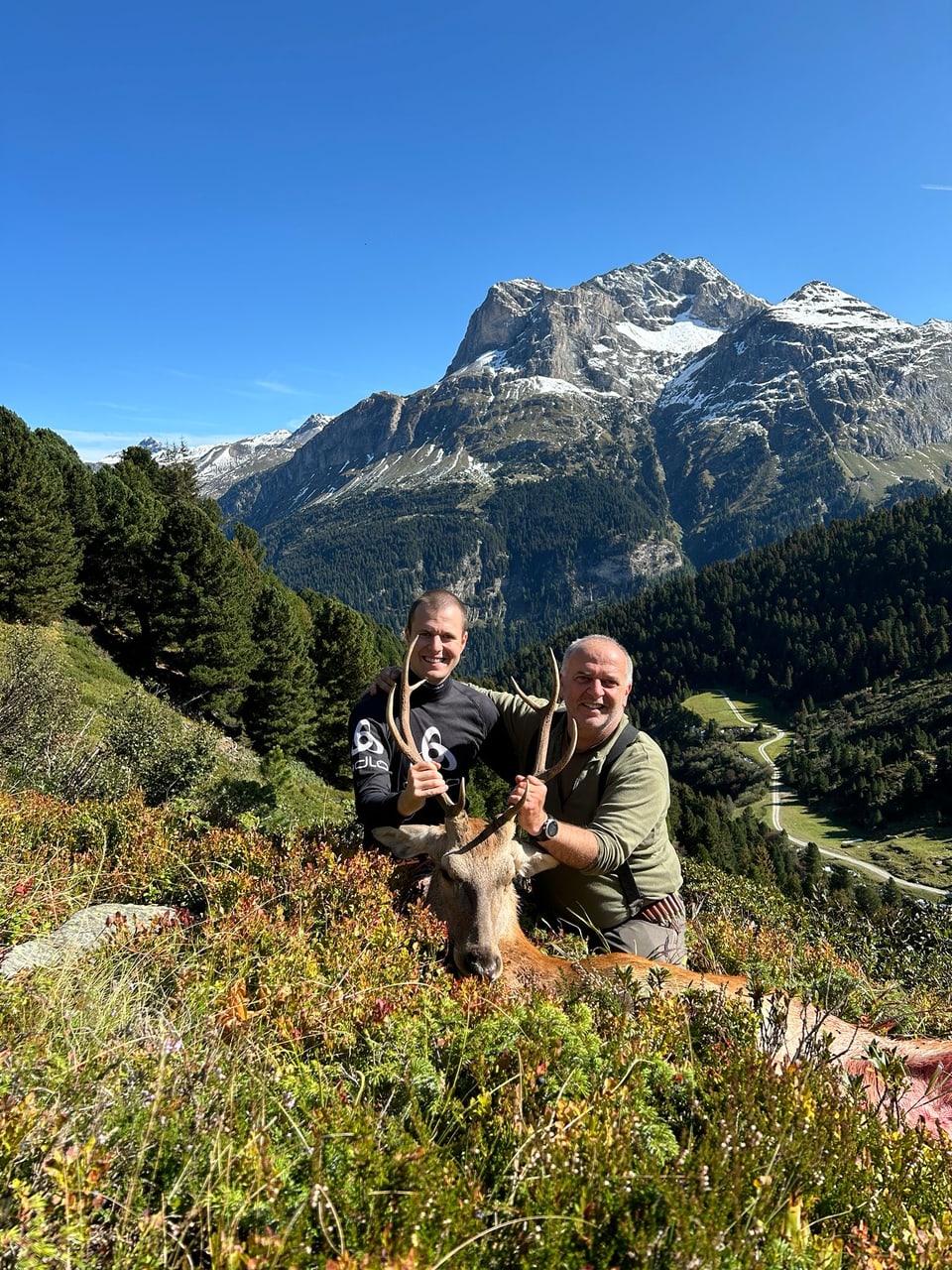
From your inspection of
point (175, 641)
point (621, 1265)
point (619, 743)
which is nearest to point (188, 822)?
point (619, 743)

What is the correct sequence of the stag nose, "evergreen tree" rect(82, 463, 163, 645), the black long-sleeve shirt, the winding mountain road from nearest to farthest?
the stag nose → the black long-sleeve shirt → "evergreen tree" rect(82, 463, 163, 645) → the winding mountain road

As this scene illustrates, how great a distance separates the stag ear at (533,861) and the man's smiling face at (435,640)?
1.76 metres

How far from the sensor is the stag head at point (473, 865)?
476 centimetres

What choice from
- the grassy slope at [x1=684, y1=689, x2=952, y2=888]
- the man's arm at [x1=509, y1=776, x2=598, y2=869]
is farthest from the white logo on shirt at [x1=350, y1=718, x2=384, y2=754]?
the grassy slope at [x1=684, y1=689, x2=952, y2=888]

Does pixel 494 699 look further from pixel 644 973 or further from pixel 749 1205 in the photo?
pixel 749 1205

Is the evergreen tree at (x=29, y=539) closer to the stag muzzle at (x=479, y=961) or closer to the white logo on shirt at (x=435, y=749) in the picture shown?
the white logo on shirt at (x=435, y=749)

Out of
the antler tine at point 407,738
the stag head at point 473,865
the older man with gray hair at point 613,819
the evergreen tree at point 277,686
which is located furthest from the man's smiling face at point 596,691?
the evergreen tree at point 277,686

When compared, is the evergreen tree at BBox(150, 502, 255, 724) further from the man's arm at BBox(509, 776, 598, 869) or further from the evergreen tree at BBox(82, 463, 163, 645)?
the man's arm at BBox(509, 776, 598, 869)

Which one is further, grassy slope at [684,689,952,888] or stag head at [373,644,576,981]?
grassy slope at [684,689,952,888]

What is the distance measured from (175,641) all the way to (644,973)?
36.8m

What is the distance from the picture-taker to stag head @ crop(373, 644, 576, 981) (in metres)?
4.76

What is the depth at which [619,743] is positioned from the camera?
5.96 meters

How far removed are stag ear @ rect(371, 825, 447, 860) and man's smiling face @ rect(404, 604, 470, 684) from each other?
148cm

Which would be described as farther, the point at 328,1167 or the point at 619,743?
the point at 619,743
